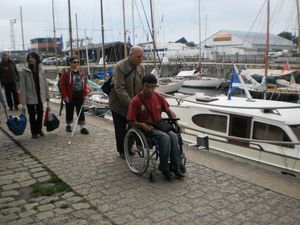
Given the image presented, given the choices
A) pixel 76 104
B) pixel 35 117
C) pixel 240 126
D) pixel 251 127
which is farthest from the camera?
pixel 240 126

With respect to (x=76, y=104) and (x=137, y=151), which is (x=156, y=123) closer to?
(x=137, y=151)

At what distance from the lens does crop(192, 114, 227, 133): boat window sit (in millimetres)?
10133

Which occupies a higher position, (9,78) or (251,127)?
(9,78)

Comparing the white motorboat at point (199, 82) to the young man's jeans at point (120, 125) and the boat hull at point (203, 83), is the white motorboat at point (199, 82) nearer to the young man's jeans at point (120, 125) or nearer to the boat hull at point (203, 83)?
the boat hull at point (203, 83)

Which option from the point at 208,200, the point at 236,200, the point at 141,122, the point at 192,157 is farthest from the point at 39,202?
the point at 192,157

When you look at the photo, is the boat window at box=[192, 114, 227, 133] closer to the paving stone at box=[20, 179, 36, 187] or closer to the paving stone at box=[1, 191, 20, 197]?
the paving stone at box=[20, 179, 36, 187]

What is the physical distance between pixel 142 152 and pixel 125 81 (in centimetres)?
120

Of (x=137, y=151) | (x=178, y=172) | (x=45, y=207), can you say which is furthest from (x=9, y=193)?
(x=178, y=172)

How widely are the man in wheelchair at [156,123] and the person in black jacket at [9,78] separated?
7492mm

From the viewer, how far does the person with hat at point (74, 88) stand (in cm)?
764

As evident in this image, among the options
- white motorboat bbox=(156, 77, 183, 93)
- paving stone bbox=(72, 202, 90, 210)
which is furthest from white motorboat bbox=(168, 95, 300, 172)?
white motorboat bbox=(156, 77, 183, 93)

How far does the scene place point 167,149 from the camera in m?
4.67

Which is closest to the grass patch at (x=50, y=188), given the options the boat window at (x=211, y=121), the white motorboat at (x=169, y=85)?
the boat window at (x=211, y=121)

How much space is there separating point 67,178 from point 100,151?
4.83 ft
